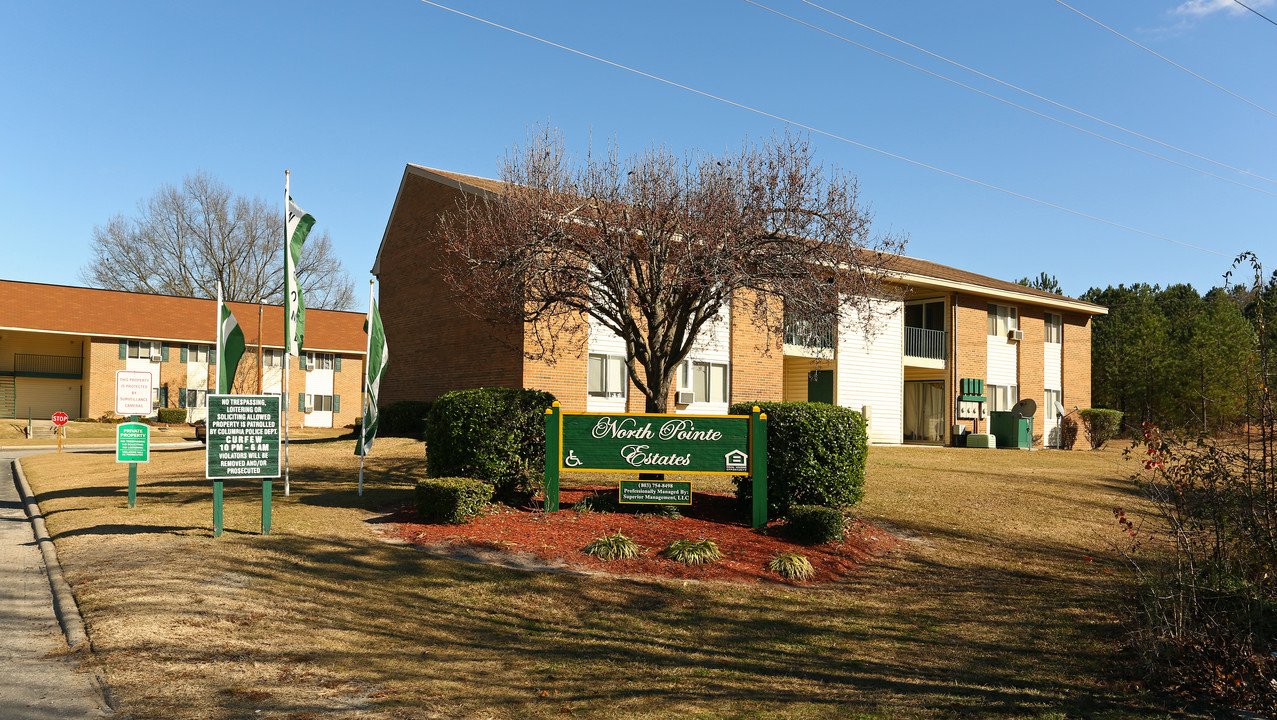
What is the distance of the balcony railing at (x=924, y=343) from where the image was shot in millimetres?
32812

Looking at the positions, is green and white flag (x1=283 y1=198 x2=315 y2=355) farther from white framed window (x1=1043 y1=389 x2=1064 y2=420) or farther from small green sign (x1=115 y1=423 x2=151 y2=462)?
white framed window (x1=1043 y1=389 x2=1064 y2=420)

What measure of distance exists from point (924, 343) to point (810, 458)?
904 inches

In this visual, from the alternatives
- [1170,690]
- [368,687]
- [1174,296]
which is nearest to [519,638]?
[368,687]

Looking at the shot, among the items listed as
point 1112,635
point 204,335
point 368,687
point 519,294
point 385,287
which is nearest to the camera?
point 368,687

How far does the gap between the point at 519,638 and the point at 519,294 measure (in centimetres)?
694

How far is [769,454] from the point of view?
40.2 ft

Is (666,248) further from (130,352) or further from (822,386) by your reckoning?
(130,352)

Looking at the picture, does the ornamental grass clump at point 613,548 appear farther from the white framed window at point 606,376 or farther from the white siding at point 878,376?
the white siding at point 878,376

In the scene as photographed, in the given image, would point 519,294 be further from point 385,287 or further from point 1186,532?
point 385,287

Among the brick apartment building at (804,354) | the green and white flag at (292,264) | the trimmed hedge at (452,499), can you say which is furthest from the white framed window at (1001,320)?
the green and white flag at (292,264)

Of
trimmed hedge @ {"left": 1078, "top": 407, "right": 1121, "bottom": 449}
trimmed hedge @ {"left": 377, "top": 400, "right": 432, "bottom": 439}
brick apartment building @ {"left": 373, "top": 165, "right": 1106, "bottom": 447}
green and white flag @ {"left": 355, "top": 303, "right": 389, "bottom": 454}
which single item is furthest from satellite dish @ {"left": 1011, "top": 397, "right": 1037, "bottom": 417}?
green and white flag @ {"left": 355, "top": 303, "right": 389, "bottom": 454}

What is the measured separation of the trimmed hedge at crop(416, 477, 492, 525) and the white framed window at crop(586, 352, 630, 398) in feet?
36.8

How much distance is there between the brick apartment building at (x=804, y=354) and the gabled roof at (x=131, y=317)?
1975cm

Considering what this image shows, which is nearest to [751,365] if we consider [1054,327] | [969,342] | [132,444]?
[969,342]
